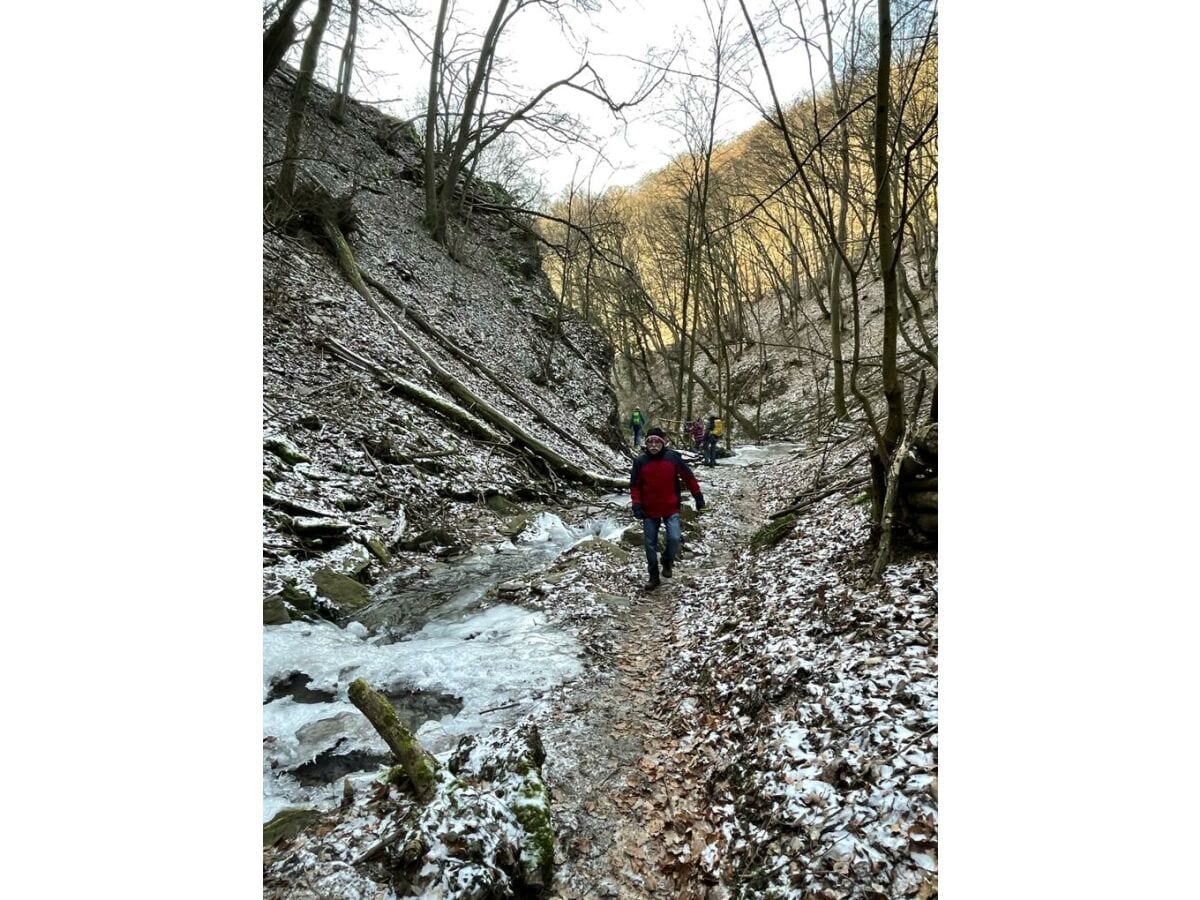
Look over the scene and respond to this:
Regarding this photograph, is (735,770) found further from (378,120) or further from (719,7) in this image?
(378,120)

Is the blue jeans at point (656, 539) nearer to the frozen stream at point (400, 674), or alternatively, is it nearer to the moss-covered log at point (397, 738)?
the frozen stream at point (400, 674)

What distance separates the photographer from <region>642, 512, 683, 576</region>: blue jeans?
260 inches

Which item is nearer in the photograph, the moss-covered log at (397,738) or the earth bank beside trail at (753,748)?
the earth bank beside trail at (753,748)

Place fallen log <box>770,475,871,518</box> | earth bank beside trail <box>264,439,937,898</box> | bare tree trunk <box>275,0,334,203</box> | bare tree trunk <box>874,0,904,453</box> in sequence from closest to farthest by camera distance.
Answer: earth bank beside trail <box>264,439,937,898</box> → bare tree trunk <box>874,0,904,453</box> → fallen log <box>770,475,871,518</box> → bare tree trunk <box>275,0,334,203</box>

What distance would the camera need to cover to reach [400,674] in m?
4.53

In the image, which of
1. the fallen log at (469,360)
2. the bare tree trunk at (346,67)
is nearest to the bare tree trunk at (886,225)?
the fallen log at (469,360)

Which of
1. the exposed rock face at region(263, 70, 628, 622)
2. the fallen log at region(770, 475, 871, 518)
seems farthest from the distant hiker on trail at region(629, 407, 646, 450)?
the fallen log at region(770, 475, 871, 518)

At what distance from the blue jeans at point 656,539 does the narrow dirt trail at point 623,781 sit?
3.63ft

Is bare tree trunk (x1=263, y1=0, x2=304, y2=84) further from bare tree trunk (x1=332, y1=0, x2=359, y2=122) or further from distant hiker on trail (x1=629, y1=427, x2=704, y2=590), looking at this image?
distant hiker on trail (x1=629, y1=427, x2=704, y2=590)

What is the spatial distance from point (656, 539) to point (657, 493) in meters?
0.53

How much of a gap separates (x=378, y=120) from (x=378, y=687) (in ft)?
72.9

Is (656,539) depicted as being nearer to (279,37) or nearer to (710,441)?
(279,37)

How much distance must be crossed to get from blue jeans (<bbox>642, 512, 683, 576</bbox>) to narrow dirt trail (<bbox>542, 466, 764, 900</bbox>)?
1107mm

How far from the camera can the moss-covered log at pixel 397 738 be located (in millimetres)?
2805
